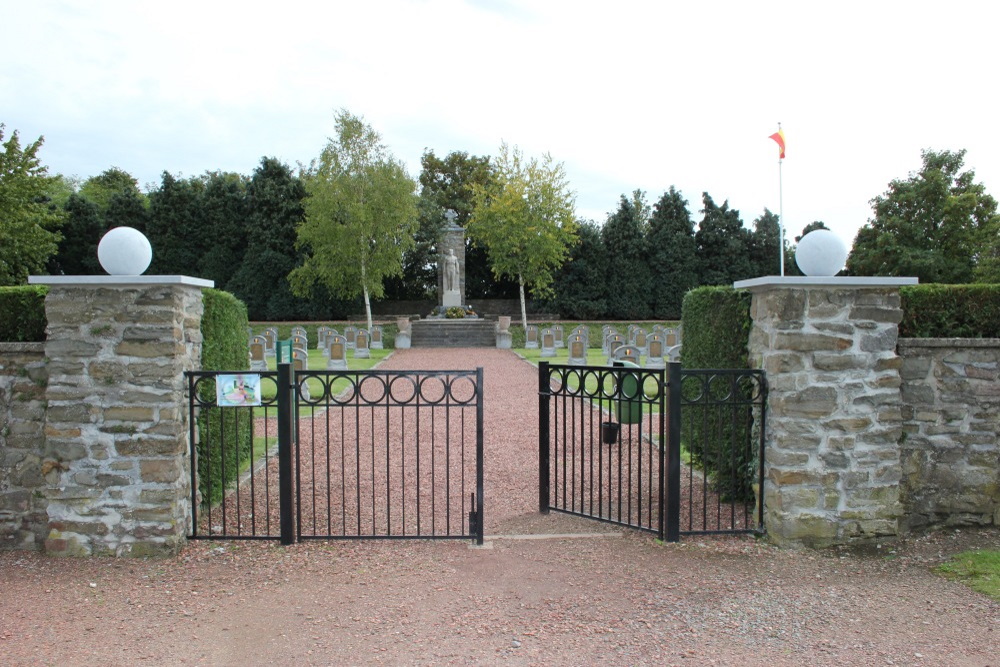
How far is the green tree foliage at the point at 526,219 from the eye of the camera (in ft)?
86.8

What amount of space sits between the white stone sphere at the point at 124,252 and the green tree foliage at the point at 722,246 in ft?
103

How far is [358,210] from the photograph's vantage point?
24875 mm

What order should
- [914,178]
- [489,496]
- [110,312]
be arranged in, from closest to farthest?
[110,312]
[489,496]
[914,178]

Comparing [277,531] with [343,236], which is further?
[343,236]

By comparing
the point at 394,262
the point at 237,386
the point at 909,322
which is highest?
the point at 394,262


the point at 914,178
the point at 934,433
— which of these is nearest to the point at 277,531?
the point at 934,433

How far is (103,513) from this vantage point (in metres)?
4.55

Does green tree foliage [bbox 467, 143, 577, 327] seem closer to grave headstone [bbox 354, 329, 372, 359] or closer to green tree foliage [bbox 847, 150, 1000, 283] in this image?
grave headstone [bbox 354, 329, 372, 359]

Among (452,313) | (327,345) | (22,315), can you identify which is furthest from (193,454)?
(452,313)

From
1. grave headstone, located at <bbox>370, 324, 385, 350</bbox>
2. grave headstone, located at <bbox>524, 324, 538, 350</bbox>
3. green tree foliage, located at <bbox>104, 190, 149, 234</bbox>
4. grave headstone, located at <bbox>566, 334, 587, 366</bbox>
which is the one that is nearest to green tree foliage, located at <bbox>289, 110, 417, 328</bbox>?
grave headstone, located at <bbox>370, 324, 385, 350</bbox>

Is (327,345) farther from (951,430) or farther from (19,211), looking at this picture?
(951,430)

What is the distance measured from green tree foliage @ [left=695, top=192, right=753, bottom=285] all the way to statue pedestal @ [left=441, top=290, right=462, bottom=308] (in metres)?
12.6

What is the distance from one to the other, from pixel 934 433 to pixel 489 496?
3646mm

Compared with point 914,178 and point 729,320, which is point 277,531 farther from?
point 914,178
